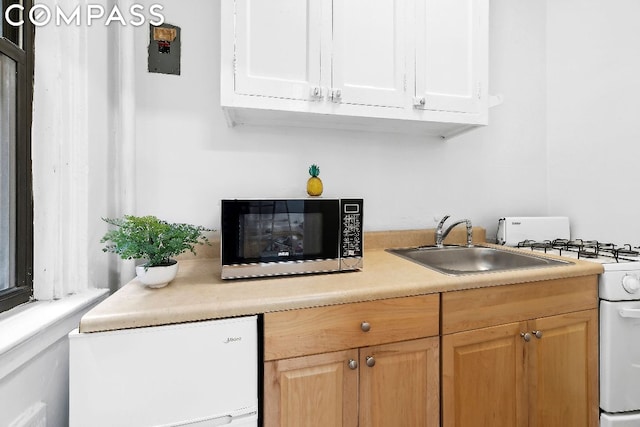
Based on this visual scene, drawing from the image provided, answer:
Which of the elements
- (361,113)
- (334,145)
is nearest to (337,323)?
(361,113)

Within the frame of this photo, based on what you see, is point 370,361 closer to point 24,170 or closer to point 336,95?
point 336,95

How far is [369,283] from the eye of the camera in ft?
3.33

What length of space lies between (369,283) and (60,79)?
1182 millimetres

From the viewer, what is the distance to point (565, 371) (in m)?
1.20

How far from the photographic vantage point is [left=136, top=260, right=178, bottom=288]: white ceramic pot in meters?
0.96

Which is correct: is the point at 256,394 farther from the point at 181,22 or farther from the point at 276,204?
the point at 181,22

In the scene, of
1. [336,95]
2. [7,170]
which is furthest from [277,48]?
[7,170]

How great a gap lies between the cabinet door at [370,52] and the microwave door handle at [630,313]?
1194 mm

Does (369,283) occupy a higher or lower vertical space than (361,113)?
lower

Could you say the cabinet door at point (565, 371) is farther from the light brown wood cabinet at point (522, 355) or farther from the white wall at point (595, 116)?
the white wall at point (595, 116)

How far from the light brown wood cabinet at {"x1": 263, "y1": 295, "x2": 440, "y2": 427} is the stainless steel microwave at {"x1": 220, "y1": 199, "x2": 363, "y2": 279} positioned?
0.77 feet

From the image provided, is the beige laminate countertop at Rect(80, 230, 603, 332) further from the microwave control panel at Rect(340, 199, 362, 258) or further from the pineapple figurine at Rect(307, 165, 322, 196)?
the pineapple figurine at Rect(307, 165, 322, 196)

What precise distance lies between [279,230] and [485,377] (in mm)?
903

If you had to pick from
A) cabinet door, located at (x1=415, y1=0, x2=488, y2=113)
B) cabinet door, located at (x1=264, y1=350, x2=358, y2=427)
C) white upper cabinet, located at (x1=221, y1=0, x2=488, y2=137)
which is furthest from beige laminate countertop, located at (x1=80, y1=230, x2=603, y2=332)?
cabinet door, located at (x1=415, y1=0, x2=488, y2=113)
